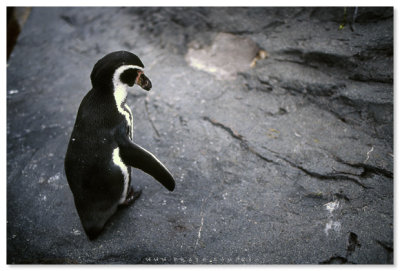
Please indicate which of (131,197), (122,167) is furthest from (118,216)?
(122,167)

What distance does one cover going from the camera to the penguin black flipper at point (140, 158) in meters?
1.33

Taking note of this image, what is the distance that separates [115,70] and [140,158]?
14.6 inches

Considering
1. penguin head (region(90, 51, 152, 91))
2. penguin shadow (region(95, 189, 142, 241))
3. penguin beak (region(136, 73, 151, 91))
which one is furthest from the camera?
penguin shadow (region(95, 189, 142, 241))

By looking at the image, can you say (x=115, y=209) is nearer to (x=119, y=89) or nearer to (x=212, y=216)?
(x=212, y=216)

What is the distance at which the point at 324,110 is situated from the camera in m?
1.91

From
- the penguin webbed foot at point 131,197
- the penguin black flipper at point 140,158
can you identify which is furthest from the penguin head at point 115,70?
the penguin webbed foot at point 131,197

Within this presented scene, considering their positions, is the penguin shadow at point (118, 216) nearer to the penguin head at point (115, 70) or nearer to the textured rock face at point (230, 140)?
the textured rock face at point (230, 140)

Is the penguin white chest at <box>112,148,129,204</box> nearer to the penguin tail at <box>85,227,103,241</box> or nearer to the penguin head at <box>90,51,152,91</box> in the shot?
the penguin tail at <box>85,227,103,241</box>

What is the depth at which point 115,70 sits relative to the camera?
1287mm

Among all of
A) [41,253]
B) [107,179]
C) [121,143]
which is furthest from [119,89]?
[41,253]

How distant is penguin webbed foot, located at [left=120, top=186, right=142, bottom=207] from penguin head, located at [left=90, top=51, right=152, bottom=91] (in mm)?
561

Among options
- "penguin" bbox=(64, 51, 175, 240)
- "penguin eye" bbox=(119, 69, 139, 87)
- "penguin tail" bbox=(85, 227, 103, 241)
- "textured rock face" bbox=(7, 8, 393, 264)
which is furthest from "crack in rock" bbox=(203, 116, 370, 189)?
"penguin tail" bbox=(85, 227, 103, 241)

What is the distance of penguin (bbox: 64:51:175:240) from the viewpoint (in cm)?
Answer: 131

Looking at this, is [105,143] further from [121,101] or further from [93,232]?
[93,232]
